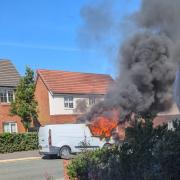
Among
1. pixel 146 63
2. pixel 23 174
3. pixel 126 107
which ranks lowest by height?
pixel 23 174

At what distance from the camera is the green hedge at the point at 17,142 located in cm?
2826

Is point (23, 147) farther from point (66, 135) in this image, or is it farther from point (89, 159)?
point (89, 159)

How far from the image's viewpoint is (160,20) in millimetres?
8109

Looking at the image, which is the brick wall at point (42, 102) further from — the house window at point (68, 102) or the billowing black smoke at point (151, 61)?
the billowing black smoke at point (151, 61)

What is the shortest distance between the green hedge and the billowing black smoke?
56.9ft

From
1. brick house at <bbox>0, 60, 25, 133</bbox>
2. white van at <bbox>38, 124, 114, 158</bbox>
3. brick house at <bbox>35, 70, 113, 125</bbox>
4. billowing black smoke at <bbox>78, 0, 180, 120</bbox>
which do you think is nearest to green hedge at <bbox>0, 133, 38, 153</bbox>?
white van at <bbox>38, 124, 114, 158</bbox>

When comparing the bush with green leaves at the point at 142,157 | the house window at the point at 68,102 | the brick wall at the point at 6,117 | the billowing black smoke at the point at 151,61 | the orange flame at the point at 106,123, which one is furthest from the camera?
the house window at the point at 68,102

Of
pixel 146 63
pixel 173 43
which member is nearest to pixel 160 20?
pixel 173 43

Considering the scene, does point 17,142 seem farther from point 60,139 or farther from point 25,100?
point 60,139

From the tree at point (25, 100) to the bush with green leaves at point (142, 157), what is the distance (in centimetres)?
2682

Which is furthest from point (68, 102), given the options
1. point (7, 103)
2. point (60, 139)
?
point (60, 139)

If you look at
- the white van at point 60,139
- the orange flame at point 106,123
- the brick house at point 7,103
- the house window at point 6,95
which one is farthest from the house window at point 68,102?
the orange flame at point 106,123

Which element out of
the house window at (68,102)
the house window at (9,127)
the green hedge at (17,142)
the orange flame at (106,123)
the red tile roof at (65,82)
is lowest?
the green hedge at (17,142)

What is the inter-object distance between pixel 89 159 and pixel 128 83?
339cm
